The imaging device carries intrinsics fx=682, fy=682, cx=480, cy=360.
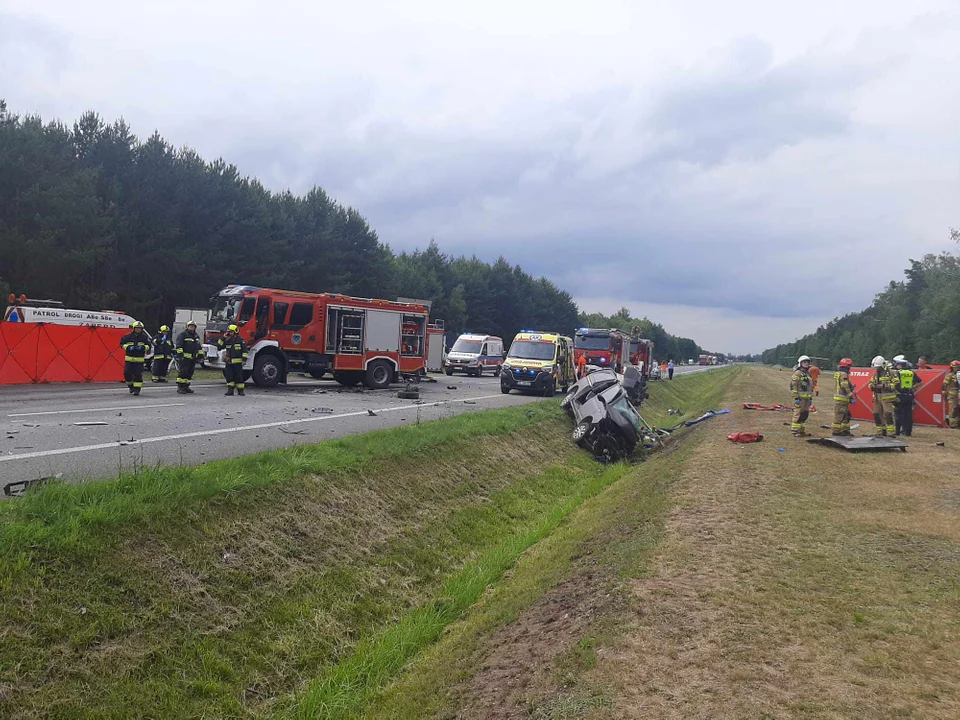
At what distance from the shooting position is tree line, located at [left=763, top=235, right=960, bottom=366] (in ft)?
208

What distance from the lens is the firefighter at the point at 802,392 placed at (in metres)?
14.3

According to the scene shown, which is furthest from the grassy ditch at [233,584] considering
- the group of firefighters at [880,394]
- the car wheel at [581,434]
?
the group of firefighters at [880,394]

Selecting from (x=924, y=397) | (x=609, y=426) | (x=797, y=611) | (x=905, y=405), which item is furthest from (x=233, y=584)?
(x=924, y=397)

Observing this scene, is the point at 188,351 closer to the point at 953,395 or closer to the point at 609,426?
the point at 609,426

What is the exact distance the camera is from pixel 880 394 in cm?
1609

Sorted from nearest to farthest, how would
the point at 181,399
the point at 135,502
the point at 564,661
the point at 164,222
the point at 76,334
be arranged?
the point at 564,661 < the point at 135,502 < the point at 181,399 < the point at 76,334 < the point at 164,222

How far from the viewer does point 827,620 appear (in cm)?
452

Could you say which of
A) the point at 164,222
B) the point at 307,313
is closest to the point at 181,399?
the point at 307,313

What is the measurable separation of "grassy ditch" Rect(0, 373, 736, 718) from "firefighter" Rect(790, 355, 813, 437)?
312 inches

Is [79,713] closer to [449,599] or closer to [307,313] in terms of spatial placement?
[449,599]

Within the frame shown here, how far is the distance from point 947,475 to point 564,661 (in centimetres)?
896

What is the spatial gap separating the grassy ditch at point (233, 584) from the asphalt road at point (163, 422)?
1286 mm

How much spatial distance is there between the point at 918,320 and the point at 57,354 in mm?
83868

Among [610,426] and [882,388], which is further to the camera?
[882,388]
